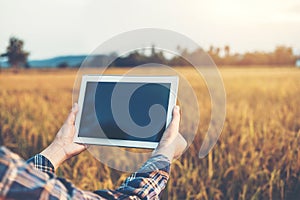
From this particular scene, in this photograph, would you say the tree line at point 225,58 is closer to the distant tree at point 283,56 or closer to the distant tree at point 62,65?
the distant tree at point 283,56

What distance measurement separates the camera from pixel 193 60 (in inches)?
61.6

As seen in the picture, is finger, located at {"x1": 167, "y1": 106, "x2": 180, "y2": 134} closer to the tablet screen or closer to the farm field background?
the tablet screen

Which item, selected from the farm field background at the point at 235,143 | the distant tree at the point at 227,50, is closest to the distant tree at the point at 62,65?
the farm field background at the point at 235,143

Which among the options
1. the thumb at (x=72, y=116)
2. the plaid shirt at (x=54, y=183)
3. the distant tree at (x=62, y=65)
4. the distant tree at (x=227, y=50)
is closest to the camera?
the plaid shirt at (x=54, y=183)

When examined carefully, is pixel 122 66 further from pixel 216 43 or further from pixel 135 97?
pixel 135 97

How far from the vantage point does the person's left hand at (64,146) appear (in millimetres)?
996

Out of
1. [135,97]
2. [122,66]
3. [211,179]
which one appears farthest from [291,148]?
[135,97]

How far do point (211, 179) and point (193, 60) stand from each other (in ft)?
1.47

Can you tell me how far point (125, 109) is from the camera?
1.04 m

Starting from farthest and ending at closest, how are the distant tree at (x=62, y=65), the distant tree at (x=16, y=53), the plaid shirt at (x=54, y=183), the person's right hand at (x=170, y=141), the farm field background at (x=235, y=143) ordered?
the distant tree at (x=62, y=65), the distant tree at (x=16, y=53), the farm field background at (x=235, y=143), the person's right hand at (x=170, y=141), the plaid shirt at (x=54, y=183)

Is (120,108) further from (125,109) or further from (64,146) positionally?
(64,146)

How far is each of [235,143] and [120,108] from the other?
0.85 metres

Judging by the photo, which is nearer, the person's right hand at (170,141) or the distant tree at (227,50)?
the person's right hand at (170,141)

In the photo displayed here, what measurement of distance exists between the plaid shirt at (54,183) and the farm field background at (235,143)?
2.59 feet
